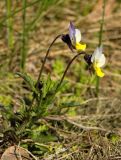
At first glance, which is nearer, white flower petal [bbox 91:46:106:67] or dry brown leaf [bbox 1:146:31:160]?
white flower petal [bbox 91:46:106:67]

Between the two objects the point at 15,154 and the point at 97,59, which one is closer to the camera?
the point at 97,59

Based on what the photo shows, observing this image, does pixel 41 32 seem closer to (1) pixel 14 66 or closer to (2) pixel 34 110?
(1) pixel 14 66

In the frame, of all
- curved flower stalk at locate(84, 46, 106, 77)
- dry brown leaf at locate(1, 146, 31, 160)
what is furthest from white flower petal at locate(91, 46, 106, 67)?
dry brown leaf at locate(1, 146, 31, 160)

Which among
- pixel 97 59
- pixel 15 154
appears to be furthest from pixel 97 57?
pixel 15 154

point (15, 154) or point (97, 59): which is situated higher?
point (97, 59)

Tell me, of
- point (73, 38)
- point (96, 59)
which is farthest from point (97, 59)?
point (73, 38)

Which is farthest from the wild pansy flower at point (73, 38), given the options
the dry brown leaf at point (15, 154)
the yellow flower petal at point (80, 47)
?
the dry brown leaf at point (15, 154)

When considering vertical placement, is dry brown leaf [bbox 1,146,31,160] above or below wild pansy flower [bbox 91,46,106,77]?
below

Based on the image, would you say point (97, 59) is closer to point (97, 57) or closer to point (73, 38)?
point (97, 57)

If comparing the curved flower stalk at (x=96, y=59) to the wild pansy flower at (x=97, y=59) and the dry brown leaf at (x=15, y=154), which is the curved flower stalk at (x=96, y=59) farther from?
the dry brown leaf at (x=15, y=154)

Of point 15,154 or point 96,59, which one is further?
point 15,154

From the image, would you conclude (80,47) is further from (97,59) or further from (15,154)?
(15,154)

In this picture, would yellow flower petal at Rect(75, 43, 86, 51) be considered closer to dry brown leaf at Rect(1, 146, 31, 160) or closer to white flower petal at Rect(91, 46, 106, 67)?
white flower petal at Rect(91, 46, 106, 67)

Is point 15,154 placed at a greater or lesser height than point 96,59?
lesser
